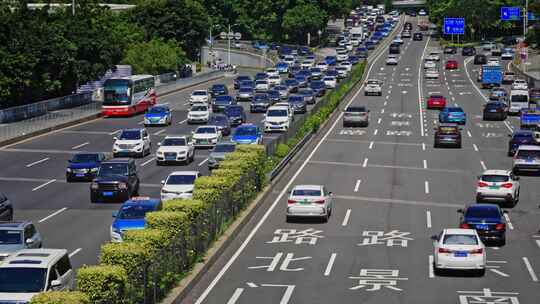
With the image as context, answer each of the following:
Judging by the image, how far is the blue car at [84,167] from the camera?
51906 mm

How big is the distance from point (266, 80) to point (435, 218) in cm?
6413

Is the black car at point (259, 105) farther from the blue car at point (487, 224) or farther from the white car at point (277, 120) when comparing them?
the blue car at point (487, 224)

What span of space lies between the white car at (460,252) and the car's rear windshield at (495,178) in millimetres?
13578

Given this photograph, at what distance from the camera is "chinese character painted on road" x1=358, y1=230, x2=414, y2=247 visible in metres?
37.8

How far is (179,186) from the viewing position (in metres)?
44.0

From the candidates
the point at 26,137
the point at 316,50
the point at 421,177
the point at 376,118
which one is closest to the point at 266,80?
the point at 376,118

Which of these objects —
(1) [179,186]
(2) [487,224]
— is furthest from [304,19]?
(2) [487,224]

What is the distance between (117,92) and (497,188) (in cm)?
4341

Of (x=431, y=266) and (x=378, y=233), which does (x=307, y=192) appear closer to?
(x=378, y=233)

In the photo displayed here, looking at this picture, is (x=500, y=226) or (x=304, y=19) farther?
(x=304, y=19)

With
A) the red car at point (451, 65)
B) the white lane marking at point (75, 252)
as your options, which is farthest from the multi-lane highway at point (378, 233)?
the red car at point (451, 65)

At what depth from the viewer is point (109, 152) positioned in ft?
207

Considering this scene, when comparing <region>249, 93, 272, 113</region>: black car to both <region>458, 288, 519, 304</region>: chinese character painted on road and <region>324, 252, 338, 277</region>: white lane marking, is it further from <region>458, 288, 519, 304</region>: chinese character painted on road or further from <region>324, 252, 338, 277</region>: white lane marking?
<region>458, 288, 519, 304</region>: chinese character painted on road

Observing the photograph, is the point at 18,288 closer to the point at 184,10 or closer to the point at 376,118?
the point at 376,118
